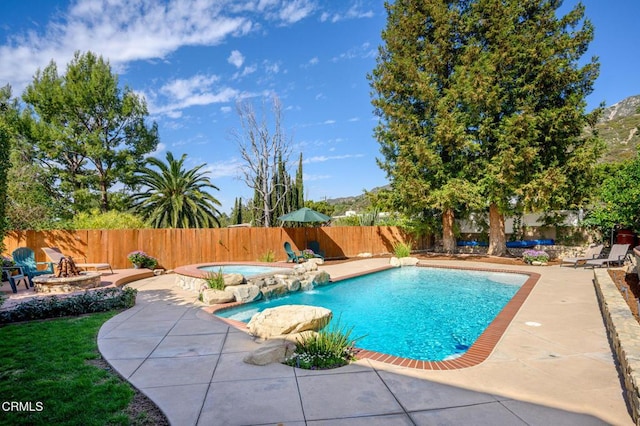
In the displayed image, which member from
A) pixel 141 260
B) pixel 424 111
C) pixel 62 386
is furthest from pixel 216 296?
pixel 424 111

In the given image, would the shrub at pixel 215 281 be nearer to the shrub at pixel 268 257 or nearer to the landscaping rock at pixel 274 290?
the landscaping rock at pixel 274 290

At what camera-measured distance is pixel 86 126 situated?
21.4 meters

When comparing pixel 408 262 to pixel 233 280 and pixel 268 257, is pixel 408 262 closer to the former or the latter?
pixel 268 257

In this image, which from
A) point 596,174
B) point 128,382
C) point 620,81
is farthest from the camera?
point 620,81

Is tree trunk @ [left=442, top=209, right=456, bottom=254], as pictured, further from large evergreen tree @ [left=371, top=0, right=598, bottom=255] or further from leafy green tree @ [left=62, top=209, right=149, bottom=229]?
leafy green tree @ [left=62, top=209, right=149, bottom=229]

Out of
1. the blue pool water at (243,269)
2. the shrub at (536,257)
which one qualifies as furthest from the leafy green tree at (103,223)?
the shrub at (536,257)

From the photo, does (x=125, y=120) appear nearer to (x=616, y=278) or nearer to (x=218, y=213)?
(x=218, y=213)

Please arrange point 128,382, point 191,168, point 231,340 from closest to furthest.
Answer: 1. point 128,382
2. point 231,340
3. point 191,168

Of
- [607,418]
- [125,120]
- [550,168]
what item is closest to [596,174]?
[550,168]

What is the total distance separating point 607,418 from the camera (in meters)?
2.68

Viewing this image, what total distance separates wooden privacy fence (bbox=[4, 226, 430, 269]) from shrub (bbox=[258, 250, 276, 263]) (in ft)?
0.42

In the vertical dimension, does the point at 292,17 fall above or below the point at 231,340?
above

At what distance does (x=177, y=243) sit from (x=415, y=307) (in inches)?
376

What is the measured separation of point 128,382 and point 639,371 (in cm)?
475
